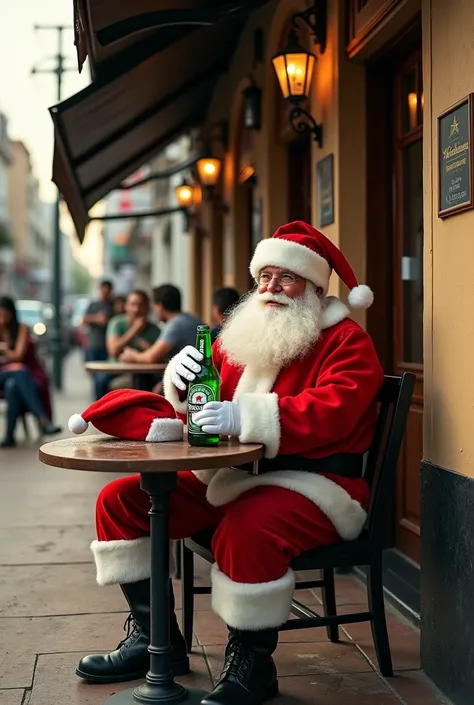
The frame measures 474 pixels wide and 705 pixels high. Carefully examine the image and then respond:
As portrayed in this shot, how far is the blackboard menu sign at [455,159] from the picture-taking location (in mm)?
3160

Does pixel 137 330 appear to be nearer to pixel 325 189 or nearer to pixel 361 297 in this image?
pixel 325 189

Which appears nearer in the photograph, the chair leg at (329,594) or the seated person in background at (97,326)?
the chair leg at (329,594)

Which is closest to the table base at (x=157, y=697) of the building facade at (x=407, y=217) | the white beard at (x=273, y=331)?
the building facade at (x=407, y=217)

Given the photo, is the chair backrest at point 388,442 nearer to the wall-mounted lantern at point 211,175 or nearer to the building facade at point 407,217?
the building facade at point 407,217

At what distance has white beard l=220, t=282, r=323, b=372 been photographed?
349cm

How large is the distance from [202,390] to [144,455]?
419mm

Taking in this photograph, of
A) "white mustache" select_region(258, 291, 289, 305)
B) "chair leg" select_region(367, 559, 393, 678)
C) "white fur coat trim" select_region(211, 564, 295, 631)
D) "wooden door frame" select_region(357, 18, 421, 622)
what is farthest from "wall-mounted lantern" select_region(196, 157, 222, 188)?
"white fur coat trim" select_region(211, 564, 295, 631)

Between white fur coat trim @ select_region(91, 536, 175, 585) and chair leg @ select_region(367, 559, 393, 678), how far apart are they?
77 centimetres

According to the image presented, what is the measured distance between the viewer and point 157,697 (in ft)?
10.5

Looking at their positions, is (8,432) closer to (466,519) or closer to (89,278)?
(466,519)

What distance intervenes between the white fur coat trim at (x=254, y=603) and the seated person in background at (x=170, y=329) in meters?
4.66

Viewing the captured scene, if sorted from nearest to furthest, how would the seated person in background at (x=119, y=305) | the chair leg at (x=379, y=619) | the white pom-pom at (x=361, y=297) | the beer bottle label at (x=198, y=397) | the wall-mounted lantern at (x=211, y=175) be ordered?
the beer bottle label at (x=198, y=397), the chair leg at (x=379, y=619), the white pom-pom at (x=361, y=297), the wall-mounted lantern at (x=211, y=175), the seated person in background at (x=119, y=305)

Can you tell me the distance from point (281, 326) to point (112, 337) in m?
7.08

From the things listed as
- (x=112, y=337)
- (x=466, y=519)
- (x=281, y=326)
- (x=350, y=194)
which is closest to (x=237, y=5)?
(x=350, y=194)
